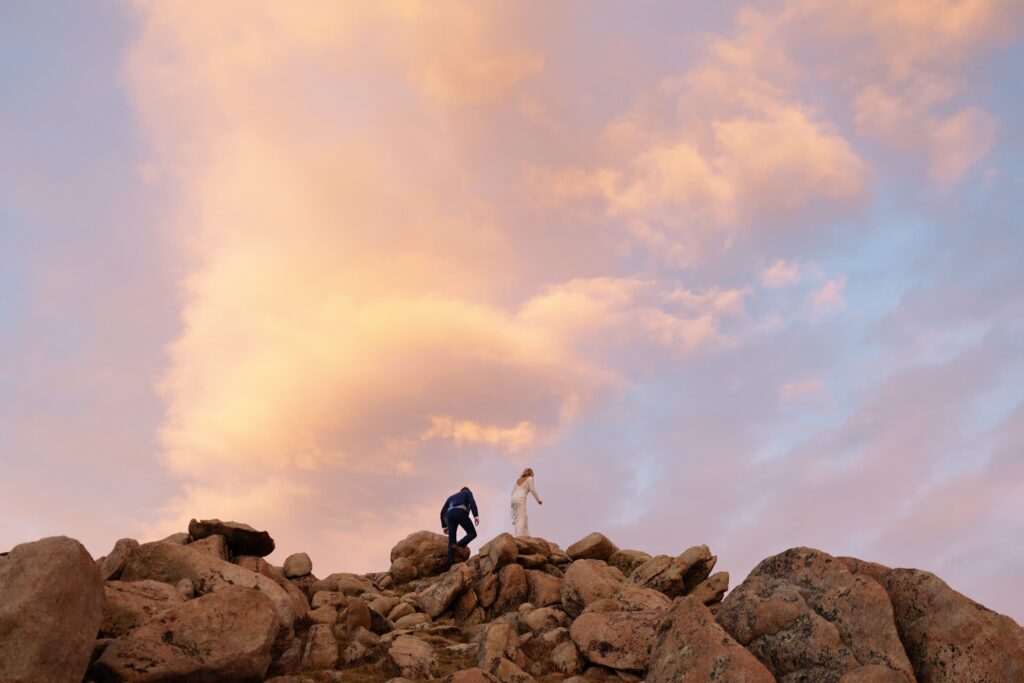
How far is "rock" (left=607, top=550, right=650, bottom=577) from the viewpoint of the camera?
105ft

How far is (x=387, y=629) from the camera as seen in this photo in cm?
2598

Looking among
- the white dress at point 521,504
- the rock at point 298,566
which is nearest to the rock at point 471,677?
the rock at point 298,566

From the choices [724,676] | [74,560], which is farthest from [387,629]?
[724,676]

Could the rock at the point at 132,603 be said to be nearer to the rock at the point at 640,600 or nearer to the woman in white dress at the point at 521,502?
the rock at the point at 640,600

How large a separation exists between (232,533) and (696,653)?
18178 mm

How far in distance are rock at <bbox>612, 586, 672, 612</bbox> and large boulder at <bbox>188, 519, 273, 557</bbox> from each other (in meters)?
13.1

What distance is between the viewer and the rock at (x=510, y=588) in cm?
2766

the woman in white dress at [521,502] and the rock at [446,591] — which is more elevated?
the woman in white dress at [521,502]

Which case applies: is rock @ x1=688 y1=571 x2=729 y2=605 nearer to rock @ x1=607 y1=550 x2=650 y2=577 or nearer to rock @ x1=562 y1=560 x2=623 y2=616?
rock @ x1=562 y1=560 x2=623 y2=616

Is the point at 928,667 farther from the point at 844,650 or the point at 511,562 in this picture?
the point at 511,562

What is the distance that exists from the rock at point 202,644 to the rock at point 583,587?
8.57 meters

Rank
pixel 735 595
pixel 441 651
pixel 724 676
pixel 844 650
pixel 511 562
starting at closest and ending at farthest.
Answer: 1. pixel 724 676
2. pixel 844 650
3. pixel 735 595
4. pixel 441 651
5. pixel 511 562

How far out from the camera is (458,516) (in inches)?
1359

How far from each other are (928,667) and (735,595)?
3852 millimetres
